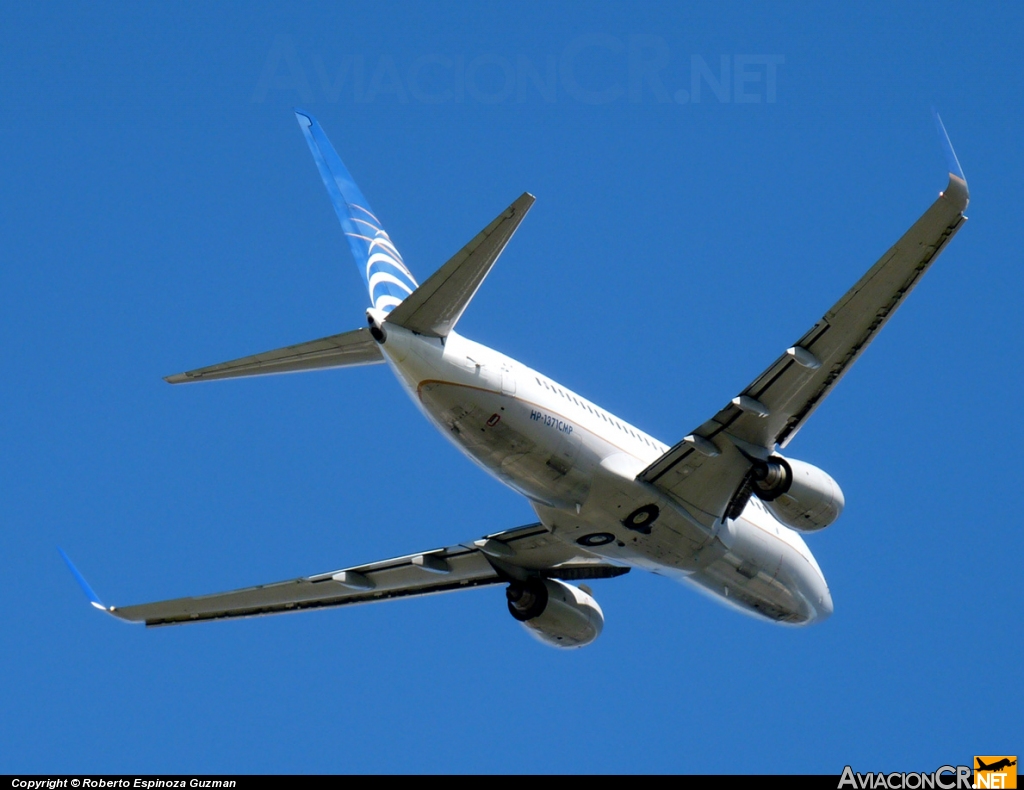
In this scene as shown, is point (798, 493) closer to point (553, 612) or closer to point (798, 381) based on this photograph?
point (798, 381)

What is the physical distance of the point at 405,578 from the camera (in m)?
29.0

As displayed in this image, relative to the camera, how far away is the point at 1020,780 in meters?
21.5

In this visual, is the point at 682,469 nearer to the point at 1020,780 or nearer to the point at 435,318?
the point at 435,318

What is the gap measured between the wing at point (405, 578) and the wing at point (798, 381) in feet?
11.6

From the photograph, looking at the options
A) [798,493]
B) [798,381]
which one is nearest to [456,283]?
[798,381]

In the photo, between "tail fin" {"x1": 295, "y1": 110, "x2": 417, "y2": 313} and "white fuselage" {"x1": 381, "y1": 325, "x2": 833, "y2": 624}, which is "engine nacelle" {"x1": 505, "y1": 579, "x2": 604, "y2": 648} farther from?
"tail fin" {"x1": 295, "y1": 110, "x2": 417, "y2": 313}

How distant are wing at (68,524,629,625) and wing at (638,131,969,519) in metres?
3.54

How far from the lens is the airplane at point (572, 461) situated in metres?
22.0

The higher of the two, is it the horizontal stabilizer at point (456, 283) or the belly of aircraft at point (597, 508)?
the horizontal stabilizer at point (456, 283)

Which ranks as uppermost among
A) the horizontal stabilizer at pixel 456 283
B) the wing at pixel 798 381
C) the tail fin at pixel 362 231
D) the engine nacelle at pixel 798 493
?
the tail fin at pixel 362 231

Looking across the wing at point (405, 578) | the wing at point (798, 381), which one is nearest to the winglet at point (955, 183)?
the wing at point (798, 381)

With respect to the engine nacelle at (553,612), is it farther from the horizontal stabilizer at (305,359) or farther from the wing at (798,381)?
the horizontal stabilizer at (305,359)

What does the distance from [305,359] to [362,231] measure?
14.5 ft

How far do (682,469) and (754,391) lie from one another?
2.09 metres
